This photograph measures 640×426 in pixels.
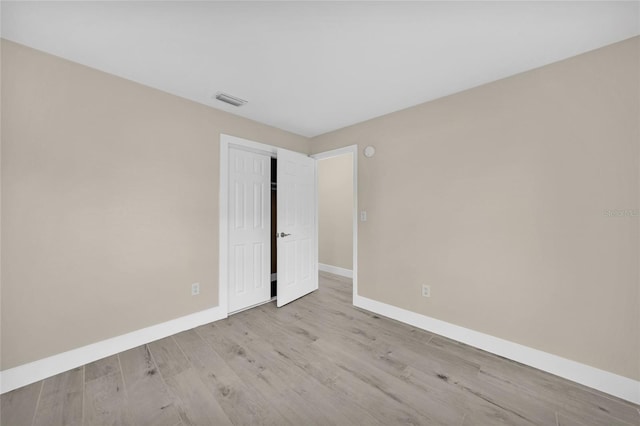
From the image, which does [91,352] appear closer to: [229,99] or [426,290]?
[229,99]

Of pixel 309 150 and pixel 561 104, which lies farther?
pixel 309 150

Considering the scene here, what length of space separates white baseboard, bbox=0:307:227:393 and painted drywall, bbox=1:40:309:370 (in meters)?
0.05

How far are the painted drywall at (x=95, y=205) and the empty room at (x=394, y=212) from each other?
0.5 inches

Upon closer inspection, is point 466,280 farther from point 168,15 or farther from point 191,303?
point 168,15

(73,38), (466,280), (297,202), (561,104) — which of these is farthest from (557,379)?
(73,38)

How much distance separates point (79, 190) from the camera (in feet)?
6.28

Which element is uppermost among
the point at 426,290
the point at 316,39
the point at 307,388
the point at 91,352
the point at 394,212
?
the point at 316,39

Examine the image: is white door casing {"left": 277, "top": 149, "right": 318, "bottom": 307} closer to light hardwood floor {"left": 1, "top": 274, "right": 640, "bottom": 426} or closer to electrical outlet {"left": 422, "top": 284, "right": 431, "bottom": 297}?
light hardwood floor {"left": 1, "top": 274, "right": 640, "bottom": 426}

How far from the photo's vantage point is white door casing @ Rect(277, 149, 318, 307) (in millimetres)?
3160

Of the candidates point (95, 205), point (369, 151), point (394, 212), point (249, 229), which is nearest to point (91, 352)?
point (95, 205)

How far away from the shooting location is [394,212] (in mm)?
2818

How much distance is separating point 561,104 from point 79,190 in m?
3.97

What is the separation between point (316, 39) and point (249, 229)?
2.24m

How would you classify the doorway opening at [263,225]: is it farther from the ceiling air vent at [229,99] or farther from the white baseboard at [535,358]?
the white baseboard at [535,358]
